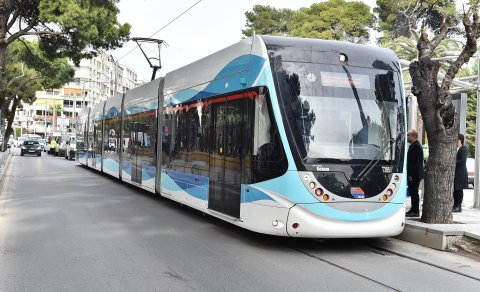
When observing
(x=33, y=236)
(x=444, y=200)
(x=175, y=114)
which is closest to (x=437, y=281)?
(x=444, y=200)

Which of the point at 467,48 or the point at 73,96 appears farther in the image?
the point at 73,96

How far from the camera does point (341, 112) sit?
25.8ft

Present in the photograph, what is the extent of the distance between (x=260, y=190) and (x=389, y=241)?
2.56 metres

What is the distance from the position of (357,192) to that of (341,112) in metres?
1.18

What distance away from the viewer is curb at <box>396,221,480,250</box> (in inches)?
322

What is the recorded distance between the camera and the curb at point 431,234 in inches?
322

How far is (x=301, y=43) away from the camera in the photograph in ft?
26.6

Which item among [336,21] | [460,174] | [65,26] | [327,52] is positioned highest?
[336,21]

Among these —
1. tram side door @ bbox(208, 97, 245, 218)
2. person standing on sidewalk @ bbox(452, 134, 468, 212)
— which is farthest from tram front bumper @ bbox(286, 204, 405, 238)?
person standing on sidewalk @ bbox(452, 134, 468, 212)

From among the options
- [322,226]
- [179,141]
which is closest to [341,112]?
[322,226]

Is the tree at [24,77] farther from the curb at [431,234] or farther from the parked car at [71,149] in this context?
the curb at [431,234]

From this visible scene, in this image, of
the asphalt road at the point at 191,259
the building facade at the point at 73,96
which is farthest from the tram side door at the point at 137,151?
the building facade at the point at 73,96

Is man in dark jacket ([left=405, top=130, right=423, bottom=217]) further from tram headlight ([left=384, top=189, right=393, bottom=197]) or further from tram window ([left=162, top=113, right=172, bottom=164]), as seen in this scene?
tram window ([left=162, top=113, right=172, bottom=164])

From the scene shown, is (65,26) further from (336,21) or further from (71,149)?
(336,21)
